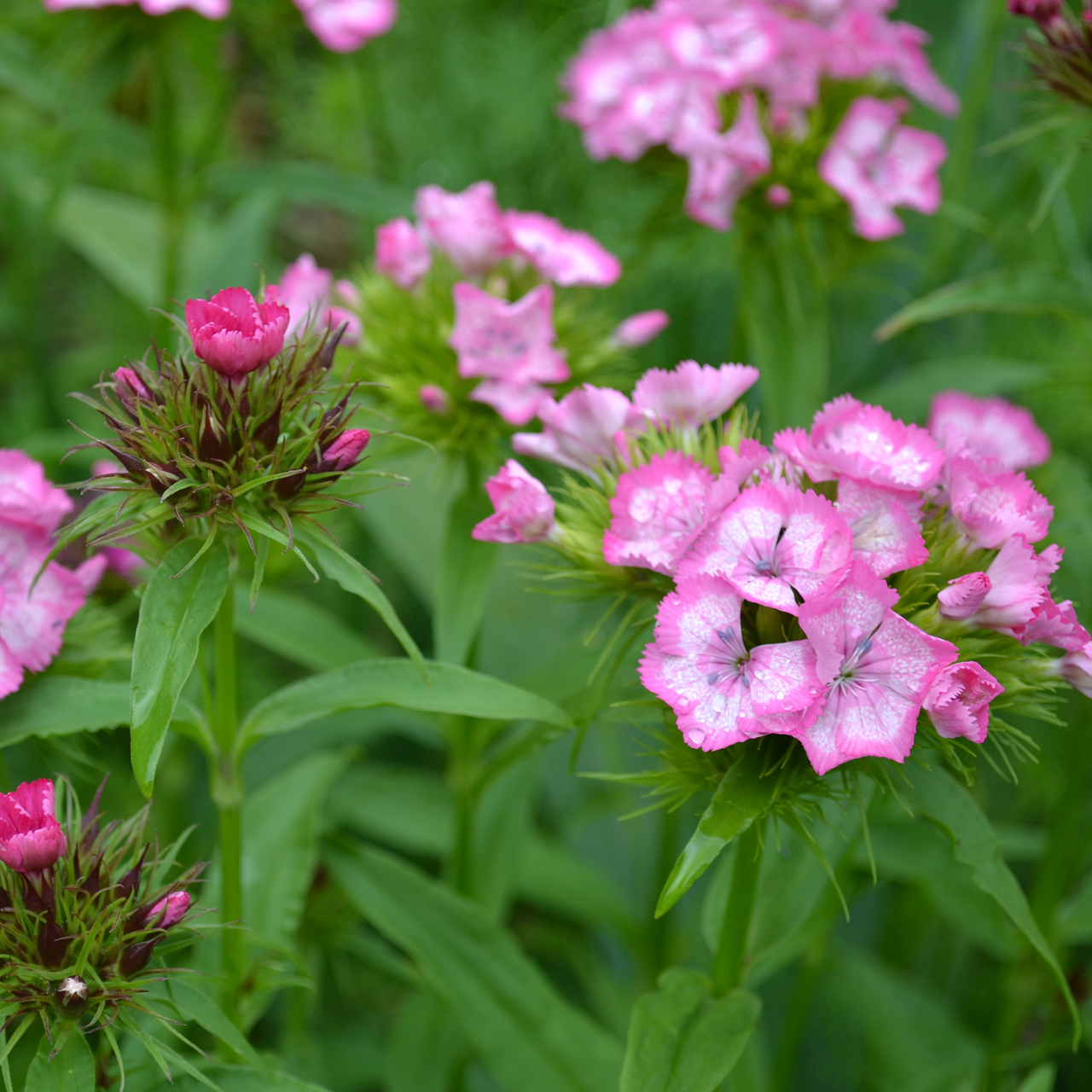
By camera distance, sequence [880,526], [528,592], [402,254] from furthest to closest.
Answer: [528,592] → [402,254] → [880,526]

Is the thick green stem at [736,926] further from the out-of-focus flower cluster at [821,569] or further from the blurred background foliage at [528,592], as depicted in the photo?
the out-of-focus flower cluster at [821,569]

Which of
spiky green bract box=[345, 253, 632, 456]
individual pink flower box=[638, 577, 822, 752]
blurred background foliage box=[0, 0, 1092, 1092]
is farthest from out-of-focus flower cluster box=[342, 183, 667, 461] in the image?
individual pink flower box=[638, 577, 822, 752]

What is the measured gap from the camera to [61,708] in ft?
3.40

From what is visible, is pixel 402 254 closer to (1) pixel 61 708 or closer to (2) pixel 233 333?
(2) pixel 233 333

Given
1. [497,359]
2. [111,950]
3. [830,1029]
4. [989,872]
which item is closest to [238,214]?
[497,359]

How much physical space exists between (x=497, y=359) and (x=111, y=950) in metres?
0.78

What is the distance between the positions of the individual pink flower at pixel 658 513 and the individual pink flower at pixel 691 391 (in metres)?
0.12

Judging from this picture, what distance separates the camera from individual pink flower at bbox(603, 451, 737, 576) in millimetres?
967

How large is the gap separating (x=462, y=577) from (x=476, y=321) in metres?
0.32

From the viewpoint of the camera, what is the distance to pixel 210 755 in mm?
1096

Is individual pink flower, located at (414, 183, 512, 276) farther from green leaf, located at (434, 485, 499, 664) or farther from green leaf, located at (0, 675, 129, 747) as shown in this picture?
green leaf, located at (0, 675, 129, 747)

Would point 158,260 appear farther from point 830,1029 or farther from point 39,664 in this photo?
point 830,1029

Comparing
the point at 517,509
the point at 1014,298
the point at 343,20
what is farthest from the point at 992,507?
the point at 343,20

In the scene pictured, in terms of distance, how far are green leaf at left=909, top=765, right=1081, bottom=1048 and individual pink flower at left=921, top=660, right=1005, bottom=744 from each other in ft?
0.46
